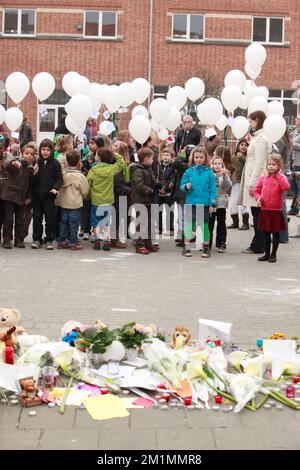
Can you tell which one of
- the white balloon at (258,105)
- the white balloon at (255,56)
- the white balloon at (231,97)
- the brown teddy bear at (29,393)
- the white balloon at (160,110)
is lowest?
the brown teddy bear at (29,393)

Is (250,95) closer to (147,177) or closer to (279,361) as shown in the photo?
(147,177)

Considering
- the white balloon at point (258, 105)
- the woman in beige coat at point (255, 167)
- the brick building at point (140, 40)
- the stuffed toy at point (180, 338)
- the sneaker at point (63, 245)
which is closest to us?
the stuffed toy at point (180, 338)

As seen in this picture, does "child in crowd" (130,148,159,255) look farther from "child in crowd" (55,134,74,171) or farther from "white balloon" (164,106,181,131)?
"white balloon" (164,106,181,131)

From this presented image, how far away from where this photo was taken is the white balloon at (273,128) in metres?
13.4

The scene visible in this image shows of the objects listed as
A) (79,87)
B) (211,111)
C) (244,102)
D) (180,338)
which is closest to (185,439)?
(180,338)

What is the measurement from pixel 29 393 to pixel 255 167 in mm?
7553

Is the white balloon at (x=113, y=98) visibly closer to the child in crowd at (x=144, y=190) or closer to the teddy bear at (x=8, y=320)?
the child in crowd at (x=144, y=190)

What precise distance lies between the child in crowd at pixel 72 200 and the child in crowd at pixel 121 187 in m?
0.51

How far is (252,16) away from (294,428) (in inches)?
1215

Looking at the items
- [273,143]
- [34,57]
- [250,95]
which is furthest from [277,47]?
[273,143]

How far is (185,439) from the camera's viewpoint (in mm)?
4656

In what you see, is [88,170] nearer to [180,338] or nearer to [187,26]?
[180,338]

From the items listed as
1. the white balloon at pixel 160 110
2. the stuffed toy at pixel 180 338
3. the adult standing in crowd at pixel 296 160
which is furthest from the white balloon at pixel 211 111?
the stuffed toy at pixel 180 338

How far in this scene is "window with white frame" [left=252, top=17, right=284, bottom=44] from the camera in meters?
34.0
